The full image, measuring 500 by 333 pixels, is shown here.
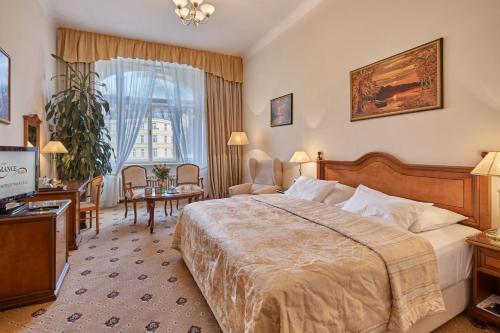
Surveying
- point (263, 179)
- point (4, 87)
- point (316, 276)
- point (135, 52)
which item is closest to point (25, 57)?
point (4, 87)

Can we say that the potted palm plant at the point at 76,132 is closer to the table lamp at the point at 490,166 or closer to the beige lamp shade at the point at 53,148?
the beige lamp shade at the point at 53,148

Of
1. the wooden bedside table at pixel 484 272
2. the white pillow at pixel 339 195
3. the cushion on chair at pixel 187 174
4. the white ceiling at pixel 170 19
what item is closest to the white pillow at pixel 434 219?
the wooden bedside table at pixel 484 272

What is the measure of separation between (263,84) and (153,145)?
2744 millimetres

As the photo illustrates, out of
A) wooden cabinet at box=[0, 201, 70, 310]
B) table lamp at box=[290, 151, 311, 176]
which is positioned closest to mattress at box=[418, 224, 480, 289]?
table lamp at box=[290, 151, 311, 176]

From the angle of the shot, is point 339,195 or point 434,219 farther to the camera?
point 339,195

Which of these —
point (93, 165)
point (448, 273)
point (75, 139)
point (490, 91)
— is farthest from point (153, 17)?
point (448, 273)

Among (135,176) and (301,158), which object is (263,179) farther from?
(135,176)

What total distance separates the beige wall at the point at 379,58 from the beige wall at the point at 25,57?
3.65 metres

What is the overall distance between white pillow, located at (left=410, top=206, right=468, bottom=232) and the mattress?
58mm

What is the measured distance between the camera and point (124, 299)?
2250 mm

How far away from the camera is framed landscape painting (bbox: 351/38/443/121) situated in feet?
8.15

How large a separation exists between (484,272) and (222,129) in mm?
5113

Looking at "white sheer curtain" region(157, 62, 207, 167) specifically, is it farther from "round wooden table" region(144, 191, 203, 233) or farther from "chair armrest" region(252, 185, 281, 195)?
"chair armrest" region(252, 185, 281, 195)

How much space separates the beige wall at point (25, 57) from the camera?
2.78 meters
